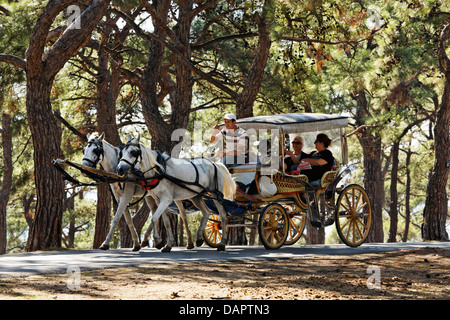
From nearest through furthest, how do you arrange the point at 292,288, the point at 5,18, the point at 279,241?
the point at 292,288
the point at 279,241
the point at 5,18

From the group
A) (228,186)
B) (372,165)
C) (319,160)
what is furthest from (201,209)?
(372,165)

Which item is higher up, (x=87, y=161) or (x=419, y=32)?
(x=419, y=32)

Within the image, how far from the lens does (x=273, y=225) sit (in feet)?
42.4

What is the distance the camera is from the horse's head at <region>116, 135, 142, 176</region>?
11.0 m

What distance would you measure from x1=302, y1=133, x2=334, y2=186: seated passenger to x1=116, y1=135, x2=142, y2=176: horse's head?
3.78m

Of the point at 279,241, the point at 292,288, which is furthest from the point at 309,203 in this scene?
the point at 292,288

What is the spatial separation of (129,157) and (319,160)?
166 inches

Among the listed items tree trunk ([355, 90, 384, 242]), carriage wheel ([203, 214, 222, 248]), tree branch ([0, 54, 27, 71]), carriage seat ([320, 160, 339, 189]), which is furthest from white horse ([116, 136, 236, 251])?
tree trunk ([355, 90, 384, 242])

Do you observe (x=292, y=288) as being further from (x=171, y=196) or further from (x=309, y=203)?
(x=309, y=203)

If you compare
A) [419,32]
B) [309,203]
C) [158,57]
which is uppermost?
[419,32]

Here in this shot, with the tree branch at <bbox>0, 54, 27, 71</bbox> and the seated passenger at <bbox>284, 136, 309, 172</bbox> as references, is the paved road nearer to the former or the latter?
the seated passenger at <bbox>284, 136, 309, 172</bbox>

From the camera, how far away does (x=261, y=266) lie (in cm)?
998

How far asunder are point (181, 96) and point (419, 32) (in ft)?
32.5
